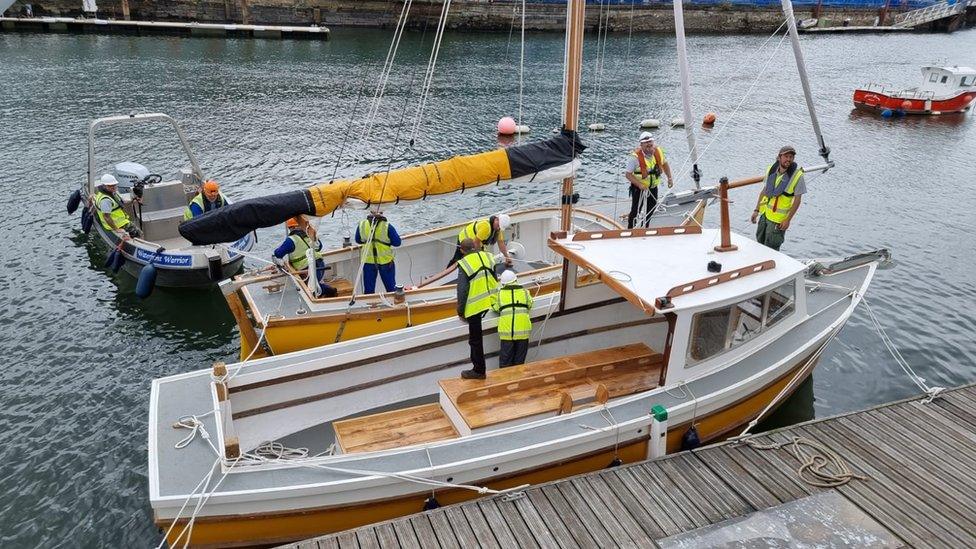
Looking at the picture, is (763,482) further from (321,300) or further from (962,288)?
(962,288)

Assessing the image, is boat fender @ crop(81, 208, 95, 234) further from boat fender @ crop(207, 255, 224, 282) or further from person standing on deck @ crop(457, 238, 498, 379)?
person standing on deck @ crop(457, 238, 498, 379)

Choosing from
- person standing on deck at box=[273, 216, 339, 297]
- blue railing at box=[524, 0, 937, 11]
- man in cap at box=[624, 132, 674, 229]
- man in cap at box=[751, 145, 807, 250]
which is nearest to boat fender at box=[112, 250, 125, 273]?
person standing on deck at box=[273, 216, 339, 297]

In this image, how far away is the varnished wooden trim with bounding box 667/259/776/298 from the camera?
7.66 meters

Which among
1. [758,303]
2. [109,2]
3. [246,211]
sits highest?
[109,2]

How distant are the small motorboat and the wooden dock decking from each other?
738cm

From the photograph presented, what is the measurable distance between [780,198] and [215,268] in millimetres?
10547

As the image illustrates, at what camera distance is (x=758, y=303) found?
8.67 m

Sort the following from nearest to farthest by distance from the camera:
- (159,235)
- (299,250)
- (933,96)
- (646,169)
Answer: (299,250), (646,169), (159,235), (933,96)

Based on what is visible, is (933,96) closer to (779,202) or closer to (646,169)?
(646,169)

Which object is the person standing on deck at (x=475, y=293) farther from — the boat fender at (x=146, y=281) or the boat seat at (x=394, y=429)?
the boat fender at (x=146, y=281)

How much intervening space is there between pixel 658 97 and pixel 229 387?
32.3 m

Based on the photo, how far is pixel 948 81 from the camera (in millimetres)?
32812

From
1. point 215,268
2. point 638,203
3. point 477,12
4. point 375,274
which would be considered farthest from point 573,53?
point 477,12

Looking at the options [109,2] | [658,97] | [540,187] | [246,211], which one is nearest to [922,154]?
[658,97]
